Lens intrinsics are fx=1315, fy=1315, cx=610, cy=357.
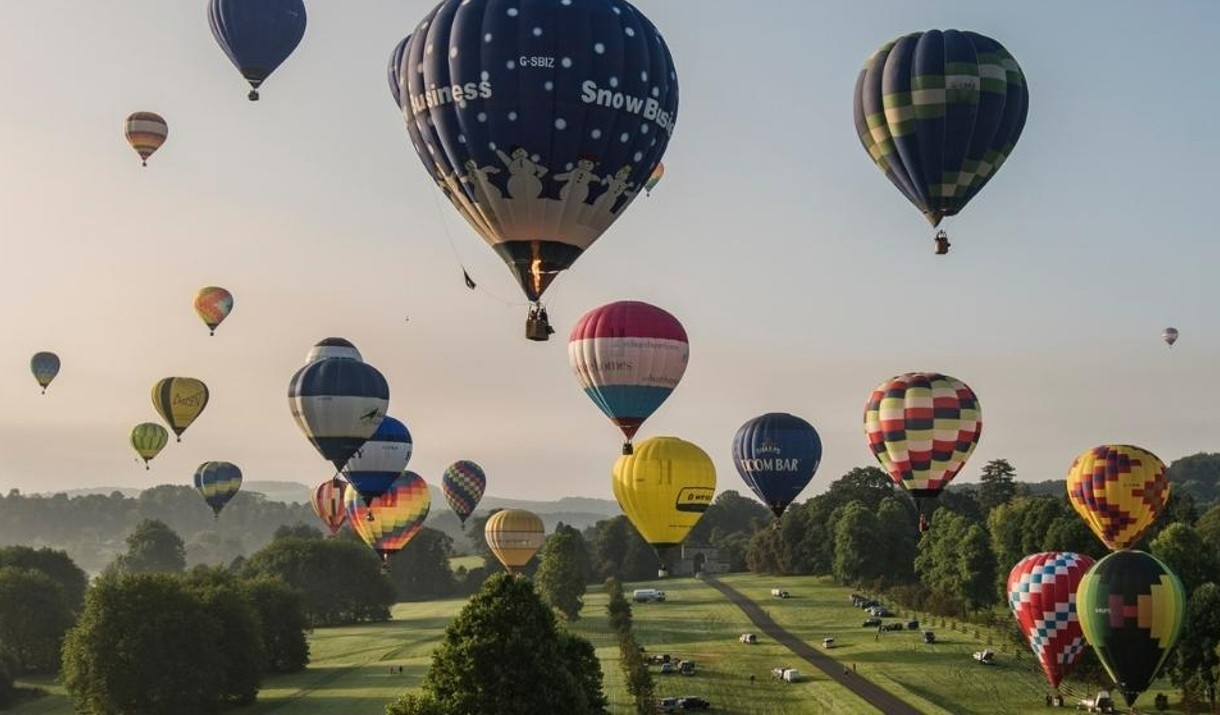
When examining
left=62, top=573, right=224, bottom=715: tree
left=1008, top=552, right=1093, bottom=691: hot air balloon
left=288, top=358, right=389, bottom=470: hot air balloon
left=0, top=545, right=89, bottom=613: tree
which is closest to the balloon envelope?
left=1008, top=552, right=1093, bottom=691: hot air balloon

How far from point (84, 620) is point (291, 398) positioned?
23661 millimetres

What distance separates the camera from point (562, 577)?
112m

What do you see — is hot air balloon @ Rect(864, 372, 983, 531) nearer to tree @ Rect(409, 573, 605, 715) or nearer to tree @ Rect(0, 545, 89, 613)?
tree @ Rect(409, 573, 605, 715)

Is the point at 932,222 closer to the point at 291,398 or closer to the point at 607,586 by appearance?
the point at 291,398

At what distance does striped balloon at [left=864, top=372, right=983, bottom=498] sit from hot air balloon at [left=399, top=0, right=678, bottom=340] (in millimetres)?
25194

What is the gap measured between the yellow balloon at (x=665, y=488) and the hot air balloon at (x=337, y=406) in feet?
47.4

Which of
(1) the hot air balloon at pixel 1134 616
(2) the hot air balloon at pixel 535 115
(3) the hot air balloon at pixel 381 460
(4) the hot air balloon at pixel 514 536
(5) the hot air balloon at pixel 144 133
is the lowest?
(1) the hot air balloon at pixel 1134 616

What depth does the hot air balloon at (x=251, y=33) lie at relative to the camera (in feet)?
223

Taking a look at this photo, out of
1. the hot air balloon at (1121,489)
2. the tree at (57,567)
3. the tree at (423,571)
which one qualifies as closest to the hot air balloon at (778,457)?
the hot air balloon at (1121,489)

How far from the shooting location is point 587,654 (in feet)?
183

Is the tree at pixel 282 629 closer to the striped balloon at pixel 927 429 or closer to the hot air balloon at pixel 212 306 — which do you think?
the hot air balloon at pixel 212 306

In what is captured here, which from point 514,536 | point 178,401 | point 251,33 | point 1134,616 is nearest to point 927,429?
point 1134,616

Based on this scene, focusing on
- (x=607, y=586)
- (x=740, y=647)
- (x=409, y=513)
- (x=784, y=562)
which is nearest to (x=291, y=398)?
(x=409, y=513)

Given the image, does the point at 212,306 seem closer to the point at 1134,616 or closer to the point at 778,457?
the point at 778,457
